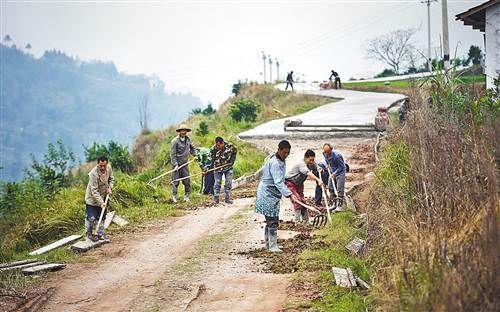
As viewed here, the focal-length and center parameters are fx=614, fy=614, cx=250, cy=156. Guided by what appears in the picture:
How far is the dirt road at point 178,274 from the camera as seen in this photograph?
7922mm

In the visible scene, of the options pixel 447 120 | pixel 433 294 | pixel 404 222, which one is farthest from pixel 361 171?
pixel 433 294

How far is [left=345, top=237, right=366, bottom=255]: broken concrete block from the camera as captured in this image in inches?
382

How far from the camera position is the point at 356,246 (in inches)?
387

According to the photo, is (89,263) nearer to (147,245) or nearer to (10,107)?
(147,245)

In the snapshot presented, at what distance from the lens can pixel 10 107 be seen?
173m

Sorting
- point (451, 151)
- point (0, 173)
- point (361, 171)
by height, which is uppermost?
point (451, 151)

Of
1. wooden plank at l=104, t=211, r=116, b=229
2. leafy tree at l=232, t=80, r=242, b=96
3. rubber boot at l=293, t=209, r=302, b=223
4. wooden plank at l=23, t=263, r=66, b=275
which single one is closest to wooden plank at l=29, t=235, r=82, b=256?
wooden plank at l=104, t=211, r=116, b=229

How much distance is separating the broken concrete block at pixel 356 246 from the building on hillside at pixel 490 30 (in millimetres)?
9841

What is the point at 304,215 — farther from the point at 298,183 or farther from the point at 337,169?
the point at 337,169

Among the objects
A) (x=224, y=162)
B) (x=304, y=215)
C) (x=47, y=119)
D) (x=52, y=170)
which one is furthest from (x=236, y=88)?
(x=47, y=119)

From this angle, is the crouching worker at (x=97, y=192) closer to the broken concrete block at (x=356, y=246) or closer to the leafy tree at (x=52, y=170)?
→ the broken concrete block at (x=356, y=246)

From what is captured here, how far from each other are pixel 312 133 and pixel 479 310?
2213cm

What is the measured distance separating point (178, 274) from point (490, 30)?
530 inches

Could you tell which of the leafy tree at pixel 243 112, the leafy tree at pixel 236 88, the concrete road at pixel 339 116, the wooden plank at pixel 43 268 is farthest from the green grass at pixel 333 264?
the leafy tree at pixel 236 88
